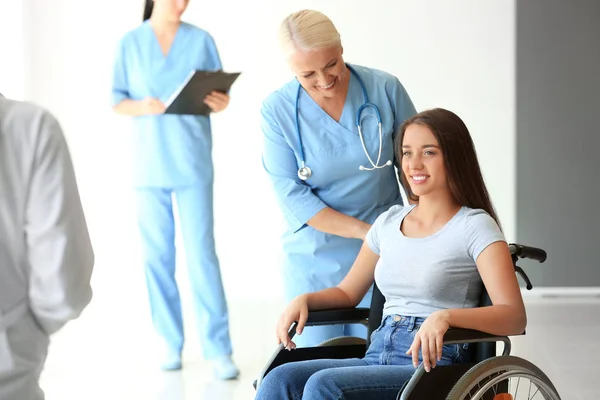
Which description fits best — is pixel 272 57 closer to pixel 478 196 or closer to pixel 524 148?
pixel 524 148

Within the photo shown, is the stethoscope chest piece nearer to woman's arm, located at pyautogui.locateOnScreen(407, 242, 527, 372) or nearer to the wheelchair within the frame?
the wheelchair

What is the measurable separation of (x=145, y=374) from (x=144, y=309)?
0.45 meters

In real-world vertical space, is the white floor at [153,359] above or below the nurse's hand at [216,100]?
below

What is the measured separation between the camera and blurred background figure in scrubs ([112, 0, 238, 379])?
3.84 m

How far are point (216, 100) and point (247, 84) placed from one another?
713 millimetres

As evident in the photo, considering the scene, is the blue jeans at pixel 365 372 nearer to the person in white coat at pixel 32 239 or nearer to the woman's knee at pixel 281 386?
the woman's knee at pixel 281 386

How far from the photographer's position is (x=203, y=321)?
12.9 ft

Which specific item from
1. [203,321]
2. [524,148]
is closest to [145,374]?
[203,321]

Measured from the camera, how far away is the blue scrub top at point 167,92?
3830 mm

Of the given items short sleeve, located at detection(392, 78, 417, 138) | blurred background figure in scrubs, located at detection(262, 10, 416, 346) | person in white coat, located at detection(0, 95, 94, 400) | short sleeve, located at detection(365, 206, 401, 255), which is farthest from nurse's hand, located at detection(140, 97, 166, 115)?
person in white coat, located at detection(0, 95, 94, 400)

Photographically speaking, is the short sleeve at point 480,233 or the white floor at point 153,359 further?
the white floor at point 153,359

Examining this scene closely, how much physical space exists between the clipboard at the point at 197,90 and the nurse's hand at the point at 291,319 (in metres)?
1.66

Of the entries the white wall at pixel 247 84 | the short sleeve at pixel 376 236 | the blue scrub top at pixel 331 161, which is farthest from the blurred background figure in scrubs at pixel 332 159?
the white wall at pixel 247 84

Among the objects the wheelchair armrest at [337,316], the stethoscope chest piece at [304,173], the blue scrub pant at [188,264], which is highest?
the stethoscope chest piece at [304,173]
